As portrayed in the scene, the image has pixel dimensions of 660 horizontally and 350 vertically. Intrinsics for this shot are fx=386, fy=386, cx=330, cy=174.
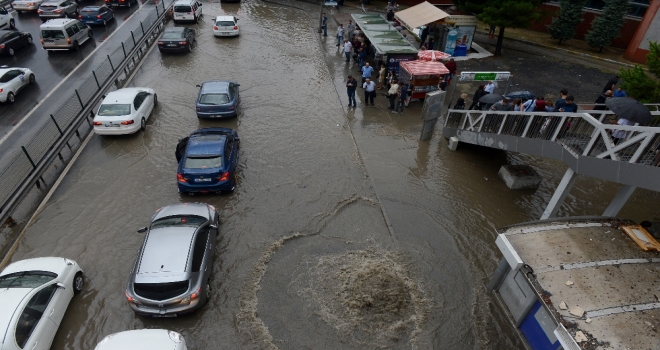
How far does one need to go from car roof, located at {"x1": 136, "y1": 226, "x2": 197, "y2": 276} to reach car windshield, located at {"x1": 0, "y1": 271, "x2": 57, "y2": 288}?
72.1 inches

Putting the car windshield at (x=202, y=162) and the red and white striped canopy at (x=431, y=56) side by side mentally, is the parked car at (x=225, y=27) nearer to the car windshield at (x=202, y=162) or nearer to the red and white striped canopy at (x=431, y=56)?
the red and white striped canopy at (x=431, y=56)

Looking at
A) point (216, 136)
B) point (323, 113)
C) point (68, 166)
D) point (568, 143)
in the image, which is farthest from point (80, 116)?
point (568, 143)

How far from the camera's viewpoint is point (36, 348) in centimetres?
705

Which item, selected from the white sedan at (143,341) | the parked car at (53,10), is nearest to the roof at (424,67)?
the white sedan at (143,341)

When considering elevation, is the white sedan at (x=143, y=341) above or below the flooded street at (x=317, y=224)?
above

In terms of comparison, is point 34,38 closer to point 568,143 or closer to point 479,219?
point 479,219

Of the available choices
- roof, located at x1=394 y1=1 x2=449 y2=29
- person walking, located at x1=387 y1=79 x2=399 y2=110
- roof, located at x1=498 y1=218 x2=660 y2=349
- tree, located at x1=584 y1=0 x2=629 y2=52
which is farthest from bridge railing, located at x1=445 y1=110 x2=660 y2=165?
tree, located at x1=584 y1=0 x2=629 y2=52

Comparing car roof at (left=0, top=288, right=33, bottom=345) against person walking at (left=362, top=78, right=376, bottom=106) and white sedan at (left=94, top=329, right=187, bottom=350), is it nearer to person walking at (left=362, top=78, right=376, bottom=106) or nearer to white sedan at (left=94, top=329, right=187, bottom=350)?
white sedan at (left=94, top=329, right=187, bottom=350)

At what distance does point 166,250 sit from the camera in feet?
27.6

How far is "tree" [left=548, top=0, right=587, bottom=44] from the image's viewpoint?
2430cm

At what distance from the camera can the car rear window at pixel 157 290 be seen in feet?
25.7

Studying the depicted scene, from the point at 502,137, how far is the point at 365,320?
7187 millimetres

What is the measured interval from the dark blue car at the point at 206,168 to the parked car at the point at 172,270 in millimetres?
2154

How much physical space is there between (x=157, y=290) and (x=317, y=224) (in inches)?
177
